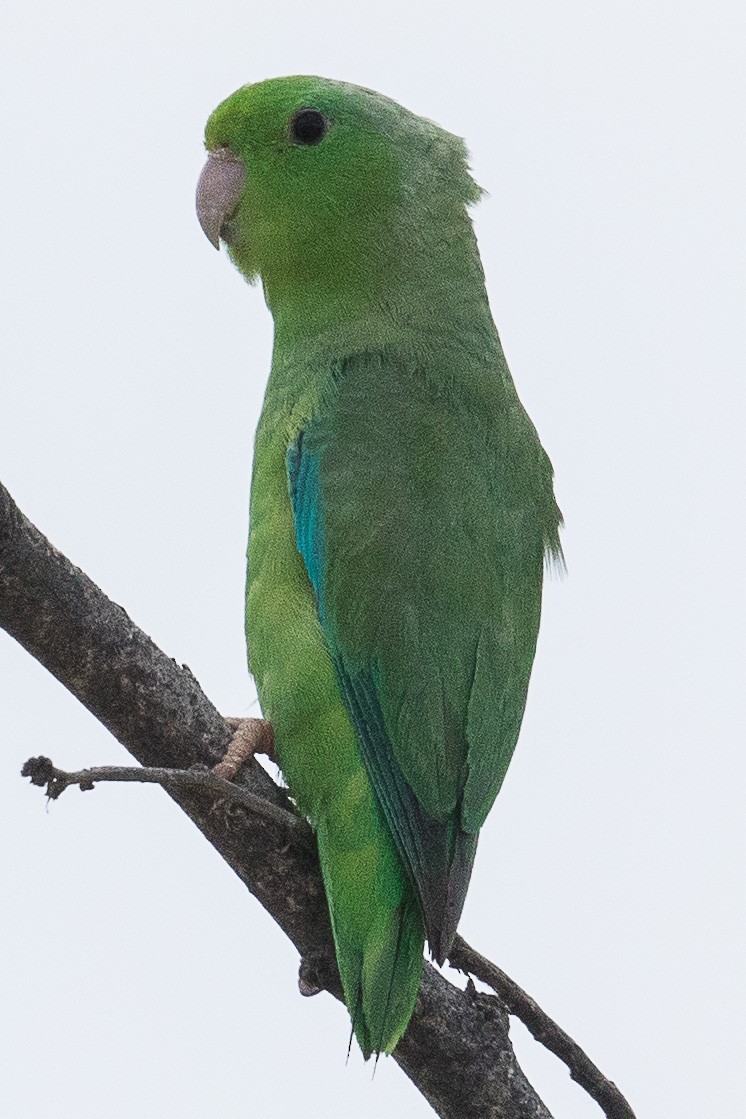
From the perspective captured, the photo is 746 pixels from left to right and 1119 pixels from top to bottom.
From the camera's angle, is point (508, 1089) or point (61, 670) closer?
point (61, 670)

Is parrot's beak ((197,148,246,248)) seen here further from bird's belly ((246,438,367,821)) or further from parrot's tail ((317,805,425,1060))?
parrot's tail ((317,805,425,1060))

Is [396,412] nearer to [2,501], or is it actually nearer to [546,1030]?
[2,501]

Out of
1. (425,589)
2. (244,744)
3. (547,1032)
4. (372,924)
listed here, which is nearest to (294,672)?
(244,744)

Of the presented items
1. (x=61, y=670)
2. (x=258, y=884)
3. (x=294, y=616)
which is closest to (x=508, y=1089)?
(x=258, y=884)

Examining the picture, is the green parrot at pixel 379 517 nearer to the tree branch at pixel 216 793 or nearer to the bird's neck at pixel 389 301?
the bird's neck at pixel 389 301

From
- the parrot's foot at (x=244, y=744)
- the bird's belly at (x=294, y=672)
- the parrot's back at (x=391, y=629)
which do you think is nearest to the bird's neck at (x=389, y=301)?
the parrot's back at (x=391, y=629)

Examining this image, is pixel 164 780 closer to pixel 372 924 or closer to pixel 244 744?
pixel 244 744
